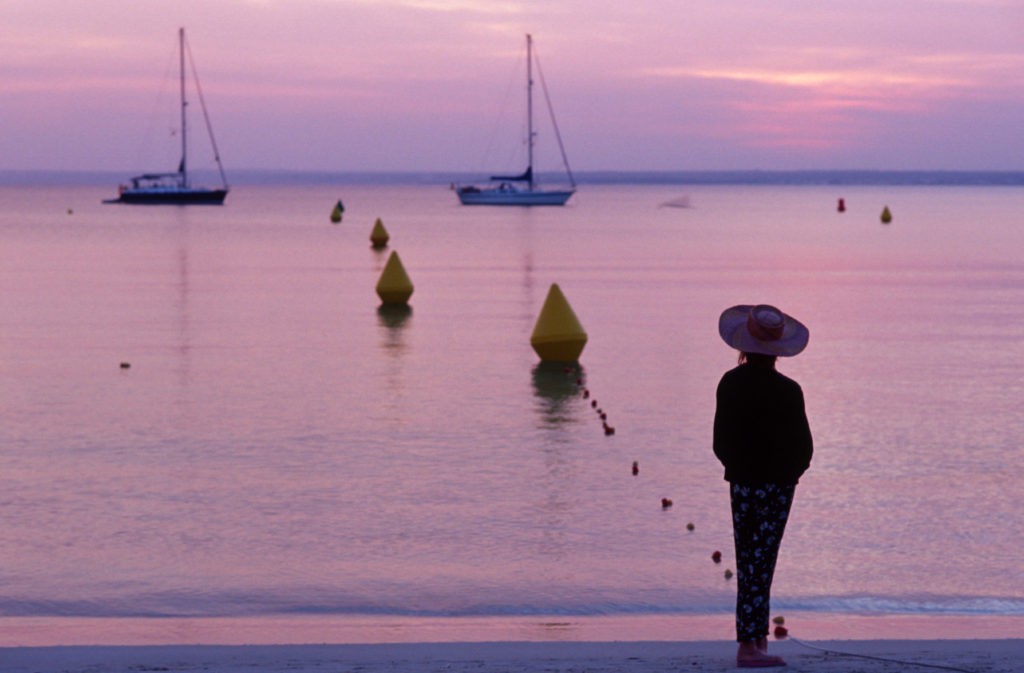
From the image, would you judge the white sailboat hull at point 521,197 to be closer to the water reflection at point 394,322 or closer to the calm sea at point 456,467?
the calm sea at point 456,467

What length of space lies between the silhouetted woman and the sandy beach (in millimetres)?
267

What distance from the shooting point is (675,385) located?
17.0 meters

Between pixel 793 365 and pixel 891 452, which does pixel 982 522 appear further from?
pixel 793 365

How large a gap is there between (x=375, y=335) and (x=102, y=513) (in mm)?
11991

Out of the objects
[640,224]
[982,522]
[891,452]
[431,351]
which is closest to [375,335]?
[431,351]

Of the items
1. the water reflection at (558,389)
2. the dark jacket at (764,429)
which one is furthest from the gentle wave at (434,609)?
the water reflection at (558,389)

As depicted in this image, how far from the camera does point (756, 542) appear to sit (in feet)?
20.7

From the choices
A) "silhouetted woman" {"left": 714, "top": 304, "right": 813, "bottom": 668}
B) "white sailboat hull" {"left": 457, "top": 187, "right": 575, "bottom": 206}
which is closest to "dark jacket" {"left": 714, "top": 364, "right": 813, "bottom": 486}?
"silhouetted woman" {"left": 714, "top": 304, "right": 813, "bottom": 668}

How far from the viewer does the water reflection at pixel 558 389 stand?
48.3ft

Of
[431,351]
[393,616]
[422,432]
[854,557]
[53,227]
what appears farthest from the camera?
[53,227]

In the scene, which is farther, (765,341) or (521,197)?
(521,197)

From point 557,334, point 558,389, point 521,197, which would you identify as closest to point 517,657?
point 558,389

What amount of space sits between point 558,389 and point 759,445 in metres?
10.4

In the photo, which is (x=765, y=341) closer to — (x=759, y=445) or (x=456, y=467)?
(x=759, y=445)
